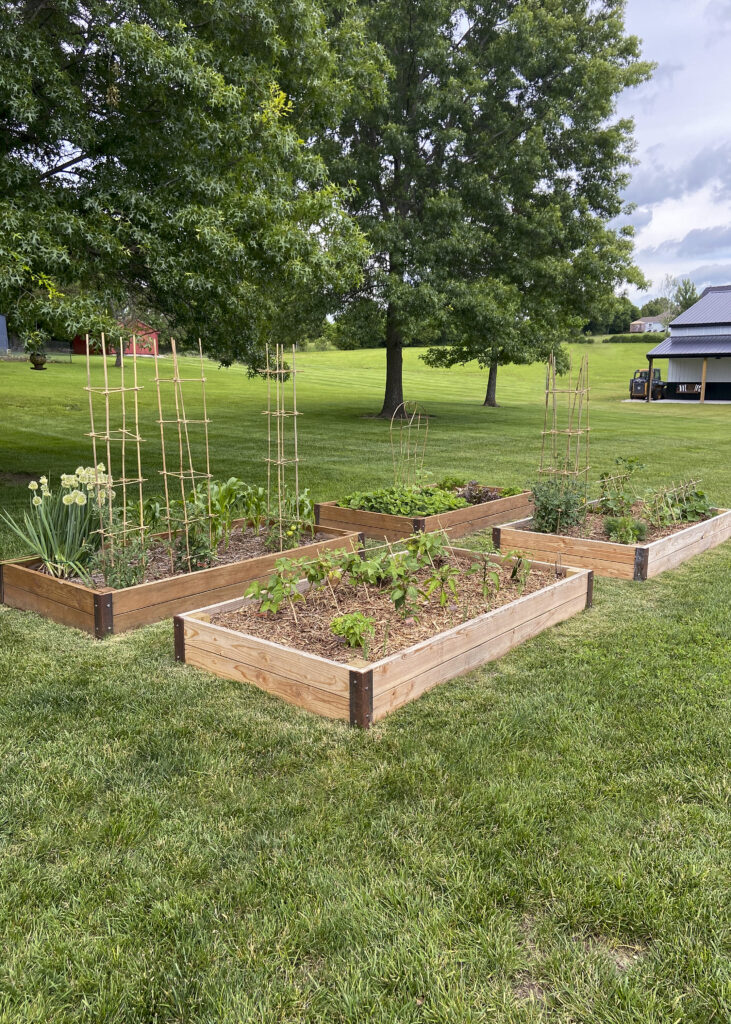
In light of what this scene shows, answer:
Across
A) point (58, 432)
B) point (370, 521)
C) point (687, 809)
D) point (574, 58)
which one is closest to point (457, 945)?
point (687, 809)

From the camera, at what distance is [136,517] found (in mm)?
6008

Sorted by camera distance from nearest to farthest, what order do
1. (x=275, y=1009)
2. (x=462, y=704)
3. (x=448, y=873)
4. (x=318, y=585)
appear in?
(x=275, y=1009)
(x=448, y=873)
(x=462, y=704)
(x=318, y=585)

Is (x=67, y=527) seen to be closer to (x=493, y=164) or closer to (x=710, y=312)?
(x=493, y=164)

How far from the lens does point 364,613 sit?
448 centimetres

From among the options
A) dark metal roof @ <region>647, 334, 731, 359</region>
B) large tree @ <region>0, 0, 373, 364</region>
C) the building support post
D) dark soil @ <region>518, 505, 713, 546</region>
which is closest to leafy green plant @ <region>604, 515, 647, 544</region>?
dark soil @ <region>518, 505, 713, 546</region>

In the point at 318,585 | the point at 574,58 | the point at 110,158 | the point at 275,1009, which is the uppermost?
the point at 574,58

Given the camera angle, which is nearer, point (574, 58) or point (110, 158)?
point (110, 158)

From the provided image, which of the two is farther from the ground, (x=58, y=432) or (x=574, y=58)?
(x=574, y=58)

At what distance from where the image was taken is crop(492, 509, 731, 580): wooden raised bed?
19.7 feet

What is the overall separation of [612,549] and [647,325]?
263ft

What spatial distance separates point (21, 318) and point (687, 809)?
22.7ft

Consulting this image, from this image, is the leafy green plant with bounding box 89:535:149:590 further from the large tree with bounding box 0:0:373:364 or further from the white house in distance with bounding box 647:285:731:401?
the white house in distance with bounding box 647:285:731:401

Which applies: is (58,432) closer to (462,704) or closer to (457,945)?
(462,704)

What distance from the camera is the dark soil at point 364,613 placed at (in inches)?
159
